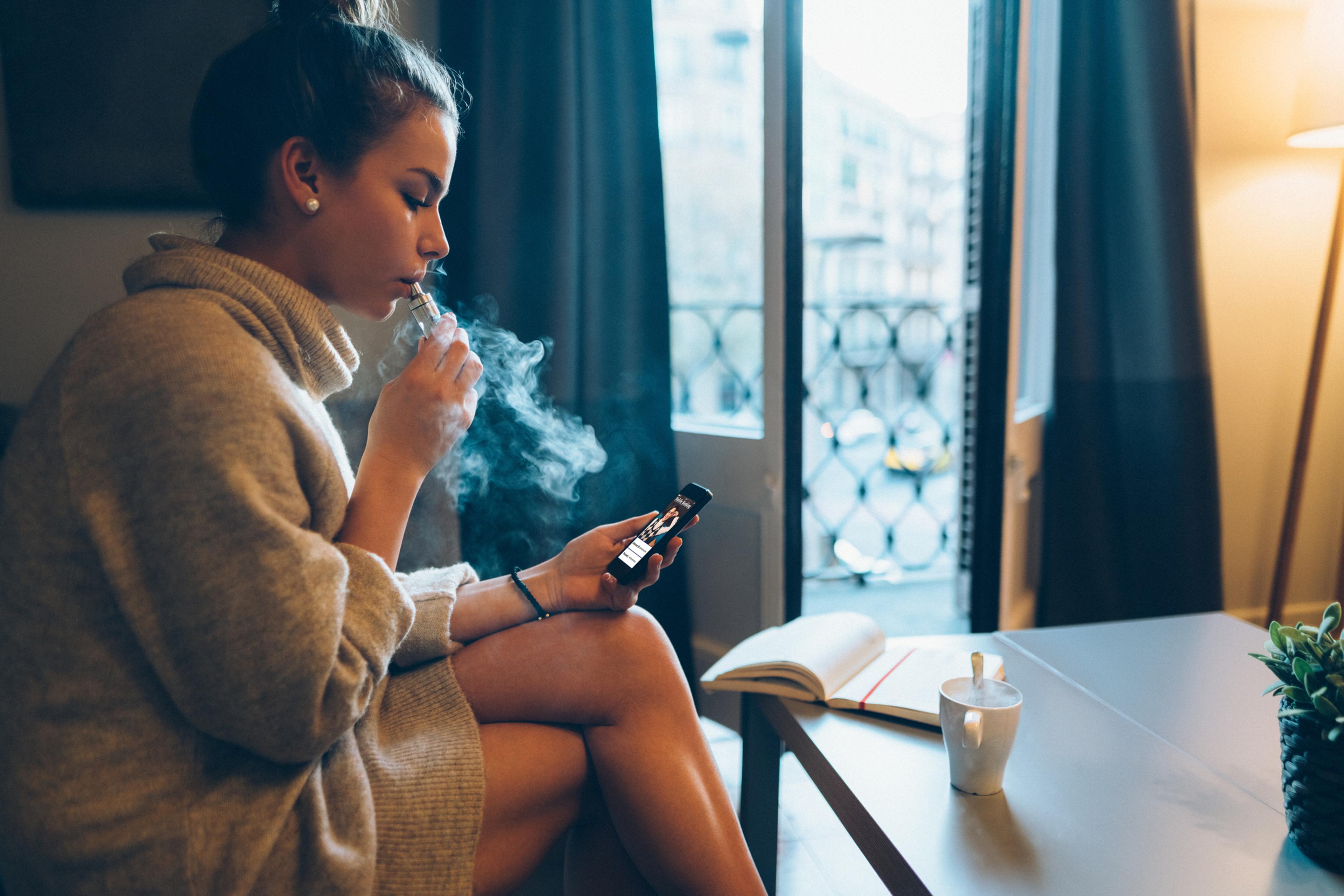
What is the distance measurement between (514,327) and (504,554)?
1.78 feet

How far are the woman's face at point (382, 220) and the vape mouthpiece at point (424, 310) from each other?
8 centimetres

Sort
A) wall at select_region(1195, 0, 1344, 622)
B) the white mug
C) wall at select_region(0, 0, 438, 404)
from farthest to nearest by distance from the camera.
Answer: wall at select_region(1195, 0, 1344, 622) < wall at select_region(0, 0, 438, 404) < the white mug

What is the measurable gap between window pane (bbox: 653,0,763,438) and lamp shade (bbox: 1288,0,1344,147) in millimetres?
1407

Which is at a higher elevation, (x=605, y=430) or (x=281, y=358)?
(x=281, y=358)

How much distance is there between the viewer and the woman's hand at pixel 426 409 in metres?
0.90

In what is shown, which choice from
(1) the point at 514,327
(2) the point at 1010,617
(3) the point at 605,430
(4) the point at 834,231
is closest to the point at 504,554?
(3) the point at 605,430

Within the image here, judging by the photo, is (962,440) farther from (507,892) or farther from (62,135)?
(62,135)

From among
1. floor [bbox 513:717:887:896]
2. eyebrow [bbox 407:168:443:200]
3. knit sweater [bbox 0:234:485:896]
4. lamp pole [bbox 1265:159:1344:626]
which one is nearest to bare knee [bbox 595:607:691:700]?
knit sweater [bbox 0:234:485:896]

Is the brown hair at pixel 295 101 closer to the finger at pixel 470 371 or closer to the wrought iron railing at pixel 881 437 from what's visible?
the finger at pixel 470 371

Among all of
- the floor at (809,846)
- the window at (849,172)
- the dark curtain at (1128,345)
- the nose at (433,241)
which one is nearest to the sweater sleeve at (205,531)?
the nose at (433,241)

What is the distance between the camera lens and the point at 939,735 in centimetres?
105

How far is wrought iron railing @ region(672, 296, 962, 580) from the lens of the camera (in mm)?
→ 3857

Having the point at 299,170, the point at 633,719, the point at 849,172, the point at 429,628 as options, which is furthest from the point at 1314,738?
the point at 849,172

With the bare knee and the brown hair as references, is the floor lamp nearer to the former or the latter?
the bare knee
